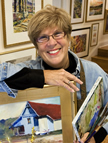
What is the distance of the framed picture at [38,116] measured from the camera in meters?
0.79

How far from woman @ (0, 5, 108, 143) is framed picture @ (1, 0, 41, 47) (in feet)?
1.82

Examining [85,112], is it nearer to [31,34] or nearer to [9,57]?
[31,34]

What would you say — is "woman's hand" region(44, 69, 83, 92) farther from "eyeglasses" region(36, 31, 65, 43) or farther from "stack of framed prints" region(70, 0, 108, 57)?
"stack of framed prints" region(70, 0, 108, 57)

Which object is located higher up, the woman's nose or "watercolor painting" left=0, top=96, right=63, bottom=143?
the woman's nose

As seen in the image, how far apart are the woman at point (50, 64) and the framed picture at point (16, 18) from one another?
0.55 meters

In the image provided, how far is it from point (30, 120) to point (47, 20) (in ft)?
1.78

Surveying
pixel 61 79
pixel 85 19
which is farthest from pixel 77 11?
pixel 61 79

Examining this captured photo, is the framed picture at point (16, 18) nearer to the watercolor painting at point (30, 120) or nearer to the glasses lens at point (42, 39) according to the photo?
the glasses lens at point (42, 39)

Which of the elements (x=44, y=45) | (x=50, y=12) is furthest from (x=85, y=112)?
(x=50, y=12)

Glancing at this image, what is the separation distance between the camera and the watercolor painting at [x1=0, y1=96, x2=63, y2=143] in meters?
0.79

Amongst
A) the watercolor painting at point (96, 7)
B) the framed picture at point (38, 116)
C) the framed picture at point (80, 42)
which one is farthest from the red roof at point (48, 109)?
the watercolor painting at point (96, 7)

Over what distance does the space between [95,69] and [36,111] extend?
582 millimetres

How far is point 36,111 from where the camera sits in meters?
0.80

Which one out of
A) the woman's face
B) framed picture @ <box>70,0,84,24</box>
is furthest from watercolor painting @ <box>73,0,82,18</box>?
the woman's face
